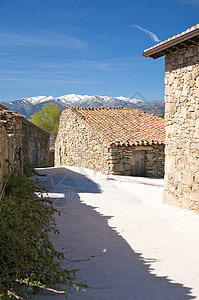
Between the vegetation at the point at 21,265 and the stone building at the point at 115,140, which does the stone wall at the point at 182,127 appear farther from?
the stone building at the point at 115,140

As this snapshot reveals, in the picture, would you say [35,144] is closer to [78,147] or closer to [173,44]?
[78,147]

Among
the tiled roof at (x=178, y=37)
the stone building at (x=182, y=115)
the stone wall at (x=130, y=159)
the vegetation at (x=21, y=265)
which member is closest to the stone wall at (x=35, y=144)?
the stone wall at (x=130, y=159)

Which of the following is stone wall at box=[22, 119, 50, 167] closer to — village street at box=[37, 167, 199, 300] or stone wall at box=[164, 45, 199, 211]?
village street at box=[37, 167, 199, 300]

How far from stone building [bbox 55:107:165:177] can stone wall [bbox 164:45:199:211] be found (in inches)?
282

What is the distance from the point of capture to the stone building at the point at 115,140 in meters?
16.0

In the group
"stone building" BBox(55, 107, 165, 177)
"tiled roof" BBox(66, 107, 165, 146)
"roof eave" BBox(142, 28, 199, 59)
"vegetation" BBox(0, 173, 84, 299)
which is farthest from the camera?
"tiled roof" BBox(66, 107, 165, 146)

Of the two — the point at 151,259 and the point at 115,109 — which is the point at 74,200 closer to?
the point at 151,259

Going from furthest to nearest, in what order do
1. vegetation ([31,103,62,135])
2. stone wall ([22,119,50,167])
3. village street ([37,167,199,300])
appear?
1. vegetation ([31,103,62,135])
2. stone wall ([22,119,50,167])
3. village street ([37,167,199,300])

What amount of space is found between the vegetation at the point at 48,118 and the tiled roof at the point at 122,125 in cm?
2369

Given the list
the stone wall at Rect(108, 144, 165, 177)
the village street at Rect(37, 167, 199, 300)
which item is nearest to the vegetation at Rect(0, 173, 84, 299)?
the village street at Rect(37, 167, 199, 300)

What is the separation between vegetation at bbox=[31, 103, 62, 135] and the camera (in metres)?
43.8

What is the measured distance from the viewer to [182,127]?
8.03 meters

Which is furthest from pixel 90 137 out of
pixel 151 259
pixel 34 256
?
pixel 34 256

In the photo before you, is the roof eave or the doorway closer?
the roof eave
